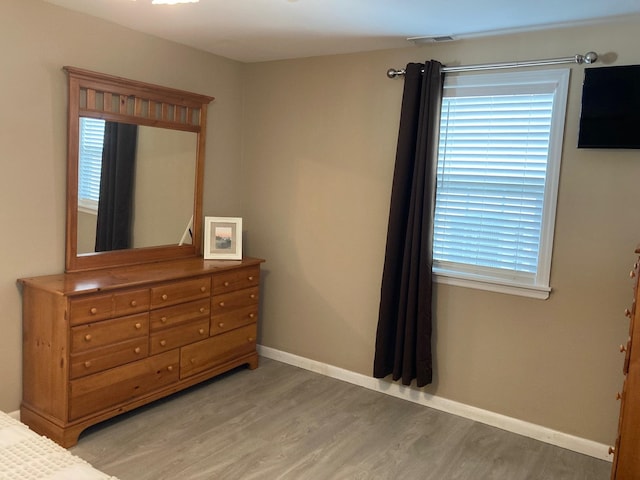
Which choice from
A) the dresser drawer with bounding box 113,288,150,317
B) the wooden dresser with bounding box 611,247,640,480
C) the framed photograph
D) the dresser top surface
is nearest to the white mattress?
the dresser top surface

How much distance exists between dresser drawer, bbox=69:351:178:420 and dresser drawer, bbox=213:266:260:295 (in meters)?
0.50

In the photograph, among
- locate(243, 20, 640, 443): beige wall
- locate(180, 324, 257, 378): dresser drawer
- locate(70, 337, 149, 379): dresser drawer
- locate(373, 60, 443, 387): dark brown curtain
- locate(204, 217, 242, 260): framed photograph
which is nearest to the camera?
locate(70, 337, 149, 379): dresser drawer

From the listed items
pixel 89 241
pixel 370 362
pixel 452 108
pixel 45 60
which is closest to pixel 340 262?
pixel 370 362

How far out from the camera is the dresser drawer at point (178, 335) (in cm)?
309

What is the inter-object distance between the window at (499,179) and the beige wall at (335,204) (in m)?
0.09

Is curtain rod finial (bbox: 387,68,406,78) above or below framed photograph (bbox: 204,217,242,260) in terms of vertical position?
above

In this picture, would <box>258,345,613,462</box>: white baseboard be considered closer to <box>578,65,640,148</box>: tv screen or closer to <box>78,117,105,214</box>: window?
<box>578,65,640,148</box>: tv screen

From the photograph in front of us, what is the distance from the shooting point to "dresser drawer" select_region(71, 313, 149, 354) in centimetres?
267

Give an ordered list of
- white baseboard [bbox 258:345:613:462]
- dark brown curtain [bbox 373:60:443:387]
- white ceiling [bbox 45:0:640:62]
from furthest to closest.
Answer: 1. dark brown curtain [bbox 373:60:443:387]
2. white baseboard [bbox 258:345:613:462]
3. white ceiling [bbox 45:0:640:62]

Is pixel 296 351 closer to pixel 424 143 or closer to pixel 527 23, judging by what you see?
pixel 424 143

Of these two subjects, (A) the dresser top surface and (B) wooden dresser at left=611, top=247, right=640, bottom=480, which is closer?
(B) wooden dresser at left=611, top=247, right=640, bottom=480

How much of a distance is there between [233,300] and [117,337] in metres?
0.90

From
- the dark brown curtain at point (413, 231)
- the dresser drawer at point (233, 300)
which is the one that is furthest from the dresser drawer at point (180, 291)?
the dark brown curtain at point (413, 231)

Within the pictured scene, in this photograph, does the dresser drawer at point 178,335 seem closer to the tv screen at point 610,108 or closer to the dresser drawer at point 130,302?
the dresser drawer at point 130,302
